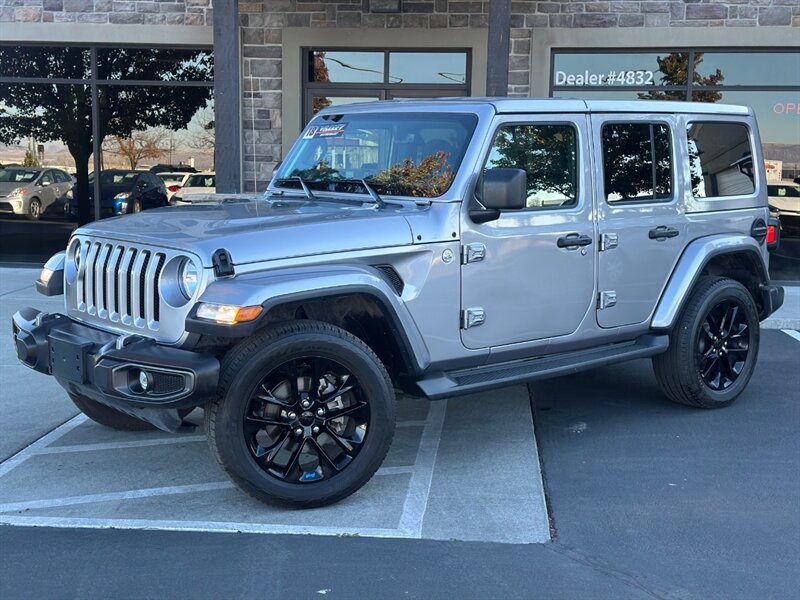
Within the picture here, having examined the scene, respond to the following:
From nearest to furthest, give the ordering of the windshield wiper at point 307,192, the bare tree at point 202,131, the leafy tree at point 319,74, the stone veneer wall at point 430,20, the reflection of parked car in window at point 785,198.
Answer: the windshield wiper at point 307,192 → the stone veneer wall at point 430,20 → the reflection of parked car in window at point 785,198 → the leafy tree at point 319,74 → the bare tree at point 202,131

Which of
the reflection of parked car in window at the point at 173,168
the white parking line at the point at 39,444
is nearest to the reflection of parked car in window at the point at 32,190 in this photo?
the reflection of parked car in window at the point at 173,168

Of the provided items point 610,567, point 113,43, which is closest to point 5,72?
point 113,43

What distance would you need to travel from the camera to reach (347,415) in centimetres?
431

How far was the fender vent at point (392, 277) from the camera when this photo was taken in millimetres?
4391

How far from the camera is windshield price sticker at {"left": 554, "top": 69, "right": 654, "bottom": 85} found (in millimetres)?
10992

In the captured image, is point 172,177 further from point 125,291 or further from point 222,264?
point 222,264

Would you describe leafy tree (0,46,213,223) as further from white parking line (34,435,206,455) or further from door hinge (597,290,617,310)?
door hinge (597,290,617,310)

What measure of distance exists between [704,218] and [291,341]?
321 cm

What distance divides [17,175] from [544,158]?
30.3 ft

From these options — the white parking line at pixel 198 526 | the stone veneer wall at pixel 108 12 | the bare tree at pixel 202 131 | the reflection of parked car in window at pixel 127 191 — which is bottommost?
the white parking line at pixel 198 526

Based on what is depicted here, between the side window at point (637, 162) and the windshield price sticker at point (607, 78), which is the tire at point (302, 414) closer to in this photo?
the side window at point (637, 162)

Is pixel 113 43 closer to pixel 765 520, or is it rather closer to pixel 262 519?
pixel 262 519

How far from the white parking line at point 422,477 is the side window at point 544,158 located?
1575 millimetres

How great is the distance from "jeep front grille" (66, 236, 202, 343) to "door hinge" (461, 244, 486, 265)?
144 centimetres
